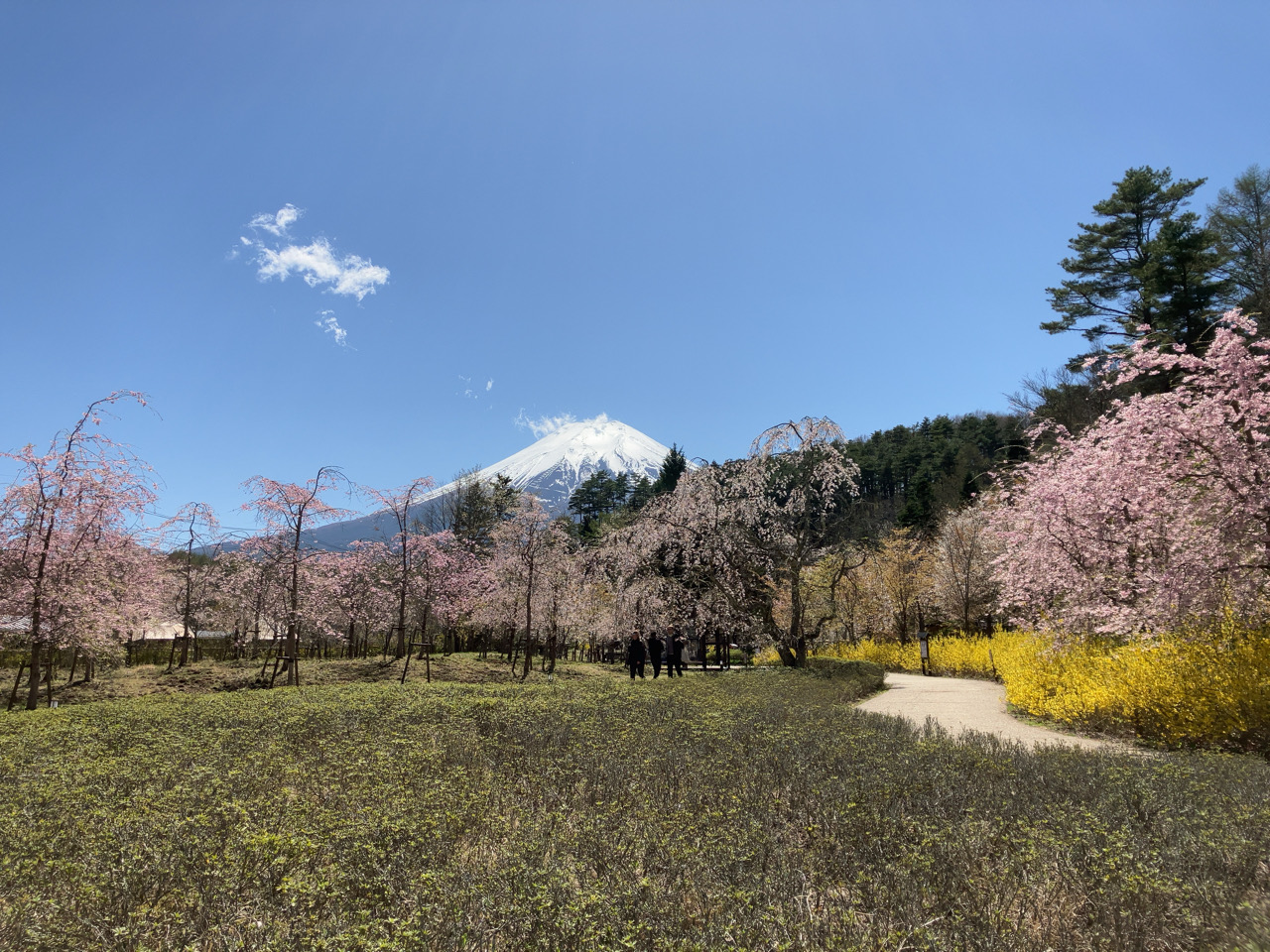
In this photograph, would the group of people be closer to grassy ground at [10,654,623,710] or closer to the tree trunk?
grassy ground at [10,654,623,710]

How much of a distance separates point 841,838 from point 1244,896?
6.33 ft

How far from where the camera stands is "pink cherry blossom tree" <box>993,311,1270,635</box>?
26.1 ft

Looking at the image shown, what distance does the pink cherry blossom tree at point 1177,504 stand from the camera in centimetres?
795

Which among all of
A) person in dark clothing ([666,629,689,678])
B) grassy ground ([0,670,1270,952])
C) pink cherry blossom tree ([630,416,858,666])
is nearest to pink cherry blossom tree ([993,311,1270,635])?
grassy ground ([0,670,1270,952])

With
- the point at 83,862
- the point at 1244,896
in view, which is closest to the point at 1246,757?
the point at 1244,896

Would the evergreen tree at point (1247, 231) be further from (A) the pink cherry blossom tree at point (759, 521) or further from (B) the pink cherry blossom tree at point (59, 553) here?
(B) the pink cherry blossom tree at point (59, 553)

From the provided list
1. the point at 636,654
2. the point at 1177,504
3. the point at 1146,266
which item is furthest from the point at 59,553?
the point at 1146,266

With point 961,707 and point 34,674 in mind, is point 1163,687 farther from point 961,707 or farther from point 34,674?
point 34,674

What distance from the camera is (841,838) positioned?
4047mm

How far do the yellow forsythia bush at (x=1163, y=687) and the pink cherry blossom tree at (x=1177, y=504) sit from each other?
41 centimetres

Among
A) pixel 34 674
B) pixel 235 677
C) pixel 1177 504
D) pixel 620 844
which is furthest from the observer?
pixel 235 677

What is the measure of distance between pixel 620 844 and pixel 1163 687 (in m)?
7.97

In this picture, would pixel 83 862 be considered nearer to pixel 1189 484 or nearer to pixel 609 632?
pixel 1189 484

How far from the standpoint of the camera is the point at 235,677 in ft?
52.5
